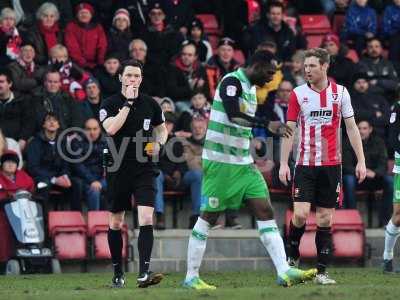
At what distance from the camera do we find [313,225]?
19484 mm

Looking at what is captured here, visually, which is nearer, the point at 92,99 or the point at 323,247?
the point at 323,247

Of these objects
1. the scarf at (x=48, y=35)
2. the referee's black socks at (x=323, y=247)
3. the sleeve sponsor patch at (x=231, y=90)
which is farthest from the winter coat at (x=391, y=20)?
the sleeve sponsor patch at (x=231, y=90)

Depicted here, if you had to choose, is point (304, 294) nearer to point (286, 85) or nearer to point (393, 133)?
point (393, 133)

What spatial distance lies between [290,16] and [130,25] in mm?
3221

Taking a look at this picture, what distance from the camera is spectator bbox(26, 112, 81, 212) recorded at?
62.6ft

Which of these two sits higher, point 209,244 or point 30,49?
point 30,49

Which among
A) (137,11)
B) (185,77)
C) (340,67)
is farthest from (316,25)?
(185,77)

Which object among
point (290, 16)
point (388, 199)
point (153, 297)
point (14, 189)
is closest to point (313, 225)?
point (388, 199)

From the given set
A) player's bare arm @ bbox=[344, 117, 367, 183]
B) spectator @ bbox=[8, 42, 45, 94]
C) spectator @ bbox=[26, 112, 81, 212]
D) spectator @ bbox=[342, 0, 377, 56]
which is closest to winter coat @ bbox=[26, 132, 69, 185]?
spectator @ bbox=[26, 112, 81, 212]

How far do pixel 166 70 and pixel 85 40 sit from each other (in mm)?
1340

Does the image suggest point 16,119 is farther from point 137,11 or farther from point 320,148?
point 320,148

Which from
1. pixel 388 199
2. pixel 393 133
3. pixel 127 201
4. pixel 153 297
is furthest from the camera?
pixel 388 199

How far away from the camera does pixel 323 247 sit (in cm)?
1438

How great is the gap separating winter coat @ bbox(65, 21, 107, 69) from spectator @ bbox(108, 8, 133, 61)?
0.22 meters
